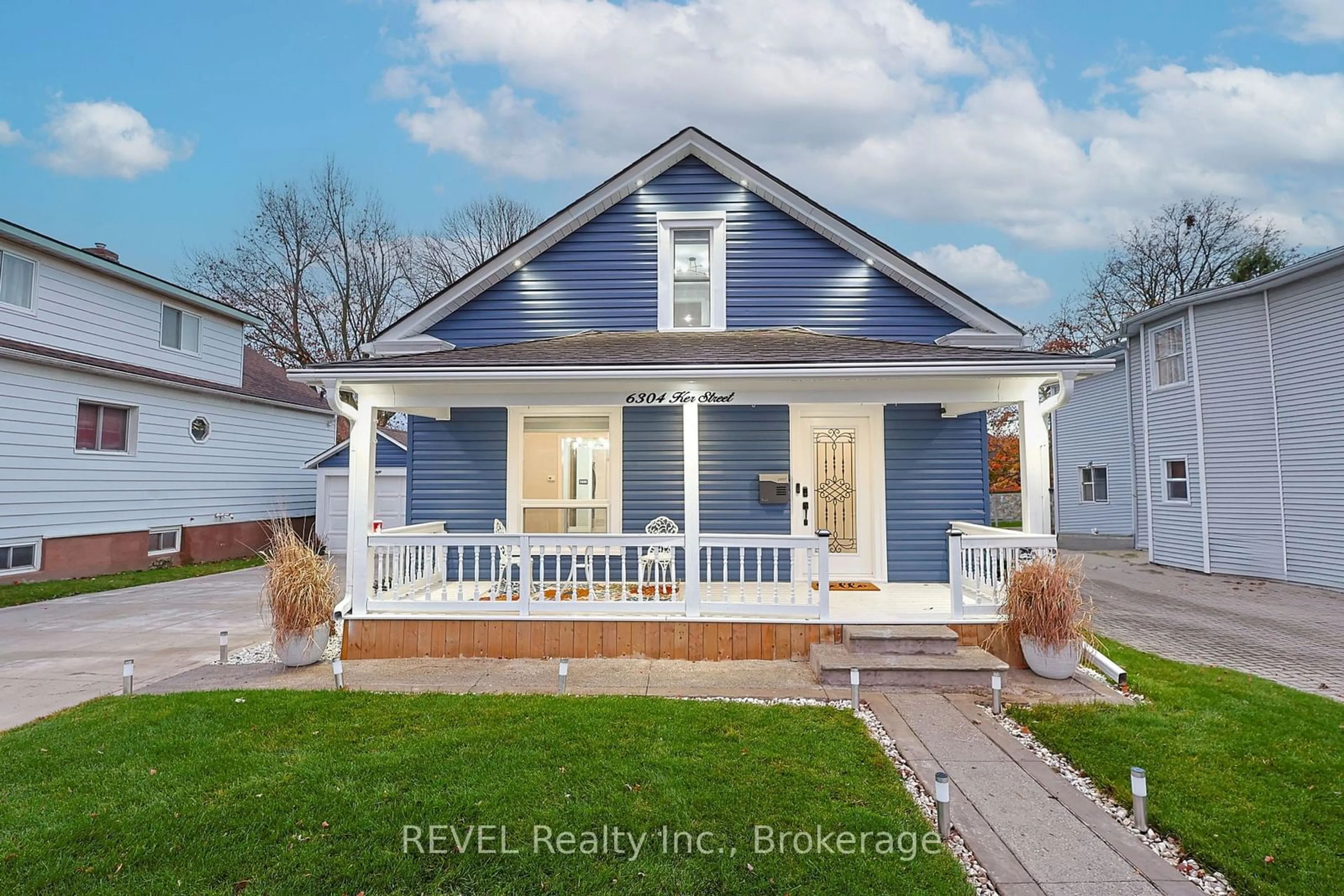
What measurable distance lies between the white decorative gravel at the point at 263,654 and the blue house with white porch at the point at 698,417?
774 millimetres

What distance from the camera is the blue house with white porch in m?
7.41

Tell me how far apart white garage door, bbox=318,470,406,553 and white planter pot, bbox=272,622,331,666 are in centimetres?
1097

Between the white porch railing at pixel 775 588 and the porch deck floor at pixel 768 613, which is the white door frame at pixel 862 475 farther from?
the white porch railing at pixel 775 588

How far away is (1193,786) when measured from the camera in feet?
A: 11.8

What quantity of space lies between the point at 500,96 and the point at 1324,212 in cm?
4449

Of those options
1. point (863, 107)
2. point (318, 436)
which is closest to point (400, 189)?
point (318, 436)

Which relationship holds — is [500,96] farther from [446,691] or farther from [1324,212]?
[1324,212]

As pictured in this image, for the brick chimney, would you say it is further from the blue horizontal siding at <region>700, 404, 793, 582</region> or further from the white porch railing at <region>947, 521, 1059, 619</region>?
the white porch railing at <region>947, 521, 1059, 619</region>

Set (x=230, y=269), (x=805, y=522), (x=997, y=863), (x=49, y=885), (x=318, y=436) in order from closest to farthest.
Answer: (x=49, y=885)
(x=997, y=863)
(x=805, y=522)
(x=318, y=436)
(x=230, y=269)

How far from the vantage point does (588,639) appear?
628 centimetres

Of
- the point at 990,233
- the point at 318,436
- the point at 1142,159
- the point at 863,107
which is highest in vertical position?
the point at 990,233

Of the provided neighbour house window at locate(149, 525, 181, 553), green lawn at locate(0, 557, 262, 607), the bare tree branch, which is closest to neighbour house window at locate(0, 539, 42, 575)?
green lawn at locate(0, 557, 262, 607)

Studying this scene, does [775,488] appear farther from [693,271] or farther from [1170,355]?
[1170,355]

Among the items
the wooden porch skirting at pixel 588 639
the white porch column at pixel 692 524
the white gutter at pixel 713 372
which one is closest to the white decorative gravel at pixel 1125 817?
the wooden porch skirting at pixel 588 639
